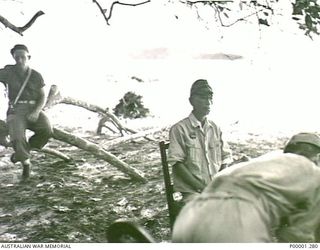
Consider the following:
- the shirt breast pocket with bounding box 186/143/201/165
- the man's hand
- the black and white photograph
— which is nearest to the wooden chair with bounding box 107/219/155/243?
the black and white photograph

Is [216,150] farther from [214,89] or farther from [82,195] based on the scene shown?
[82,195]

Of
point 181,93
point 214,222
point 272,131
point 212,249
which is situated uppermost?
point 181,93

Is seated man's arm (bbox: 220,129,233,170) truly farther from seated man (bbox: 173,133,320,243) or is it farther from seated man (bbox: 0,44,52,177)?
seated man (bbox: 0,44,52,177)

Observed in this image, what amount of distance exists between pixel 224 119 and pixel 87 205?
19.5 inches

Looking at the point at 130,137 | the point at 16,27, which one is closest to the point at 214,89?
the point at 130,137

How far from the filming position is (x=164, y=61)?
170 cm

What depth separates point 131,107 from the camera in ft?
5.47

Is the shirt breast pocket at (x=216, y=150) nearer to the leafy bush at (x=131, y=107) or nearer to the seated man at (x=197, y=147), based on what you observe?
the seated man at (x=197, y=147)

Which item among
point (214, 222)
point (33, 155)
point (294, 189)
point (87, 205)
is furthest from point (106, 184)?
point (294, 189)

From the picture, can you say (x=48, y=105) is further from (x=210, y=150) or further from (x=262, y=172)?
(x=262, y=172)

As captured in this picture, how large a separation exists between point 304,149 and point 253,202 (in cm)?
31

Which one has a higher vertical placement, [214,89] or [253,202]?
[214,89]

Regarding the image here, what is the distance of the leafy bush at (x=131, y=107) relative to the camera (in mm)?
1655

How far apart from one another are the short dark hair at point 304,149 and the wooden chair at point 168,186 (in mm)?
362
